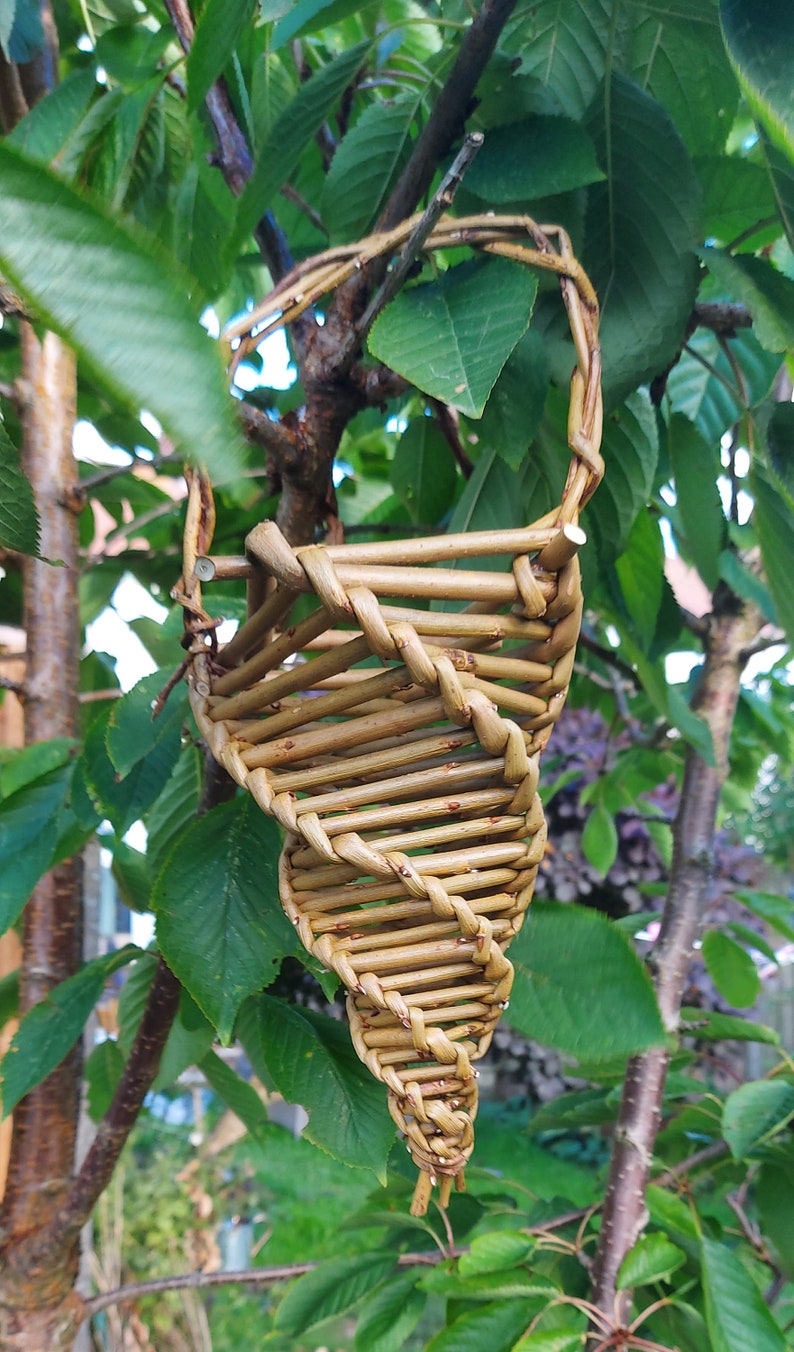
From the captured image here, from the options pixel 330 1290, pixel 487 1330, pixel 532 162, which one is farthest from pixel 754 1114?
pixel 532 162

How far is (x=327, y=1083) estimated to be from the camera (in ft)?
1.27

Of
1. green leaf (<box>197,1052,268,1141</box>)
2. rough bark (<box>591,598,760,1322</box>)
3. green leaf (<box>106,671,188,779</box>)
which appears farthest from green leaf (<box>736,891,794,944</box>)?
green leaf (<box>106,671,188,779</box>)

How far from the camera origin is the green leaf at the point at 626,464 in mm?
418

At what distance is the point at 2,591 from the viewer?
755 millimetres

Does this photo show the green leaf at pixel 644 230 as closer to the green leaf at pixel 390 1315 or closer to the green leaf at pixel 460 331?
the green leaf at pixel 460 331

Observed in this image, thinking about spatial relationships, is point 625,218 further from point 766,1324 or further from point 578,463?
point 766,1324

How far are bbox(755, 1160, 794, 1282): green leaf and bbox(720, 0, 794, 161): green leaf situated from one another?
538mm

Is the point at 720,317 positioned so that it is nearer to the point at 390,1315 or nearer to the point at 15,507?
the point at 15,507

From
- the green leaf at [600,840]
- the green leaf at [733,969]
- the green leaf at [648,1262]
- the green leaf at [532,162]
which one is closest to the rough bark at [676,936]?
the green leaf at [648,1262]

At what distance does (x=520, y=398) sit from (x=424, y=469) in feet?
0.70

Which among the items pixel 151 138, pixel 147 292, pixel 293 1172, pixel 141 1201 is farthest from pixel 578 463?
pixel 293 1172

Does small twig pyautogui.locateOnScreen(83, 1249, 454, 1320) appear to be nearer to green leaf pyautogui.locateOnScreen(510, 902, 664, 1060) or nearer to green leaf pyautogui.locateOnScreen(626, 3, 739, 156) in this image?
green leaf pyautogui.locateOnScreen(510, 902, 664, 1060)

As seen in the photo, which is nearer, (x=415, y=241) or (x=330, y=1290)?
(x=415, y=241)

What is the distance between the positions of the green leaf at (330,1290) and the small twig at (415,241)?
0.55 meters
